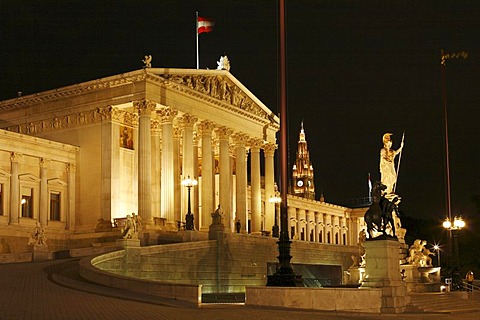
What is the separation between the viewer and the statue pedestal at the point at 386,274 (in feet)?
86.6

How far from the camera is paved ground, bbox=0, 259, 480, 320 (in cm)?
2012

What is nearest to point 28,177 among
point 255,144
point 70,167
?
point 70,167

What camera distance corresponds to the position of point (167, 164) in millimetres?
57312

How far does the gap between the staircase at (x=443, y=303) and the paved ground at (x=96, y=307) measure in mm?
1077

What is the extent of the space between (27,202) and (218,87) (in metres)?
19.9

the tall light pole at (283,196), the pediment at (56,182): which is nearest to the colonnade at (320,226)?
the pediment at (56,182)

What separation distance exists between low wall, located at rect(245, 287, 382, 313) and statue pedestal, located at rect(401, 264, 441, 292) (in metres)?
9.04

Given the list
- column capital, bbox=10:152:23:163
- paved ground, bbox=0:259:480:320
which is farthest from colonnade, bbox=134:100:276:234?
paved ground, bbox=0:259:480:320

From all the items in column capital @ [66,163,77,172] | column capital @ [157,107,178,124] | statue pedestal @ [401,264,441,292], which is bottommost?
statue pedestal @ [401,264,441,292]

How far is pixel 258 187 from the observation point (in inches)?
2800

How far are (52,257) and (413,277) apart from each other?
1962cm

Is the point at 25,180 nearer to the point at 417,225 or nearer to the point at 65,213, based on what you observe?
the point at 65,213

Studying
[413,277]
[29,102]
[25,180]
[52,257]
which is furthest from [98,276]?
[29,102]

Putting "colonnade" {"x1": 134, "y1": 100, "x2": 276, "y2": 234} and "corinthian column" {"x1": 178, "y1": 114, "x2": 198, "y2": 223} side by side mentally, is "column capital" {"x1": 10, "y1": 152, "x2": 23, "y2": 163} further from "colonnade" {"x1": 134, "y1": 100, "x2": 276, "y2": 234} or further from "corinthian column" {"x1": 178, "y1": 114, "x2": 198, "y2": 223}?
"corinthian column" {"x1": 178, "y1": 114, "x2": 198, "y2": 223}
